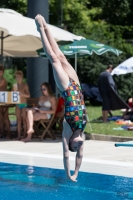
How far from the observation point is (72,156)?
10031 mm

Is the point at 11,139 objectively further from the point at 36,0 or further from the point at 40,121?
the point at 36,0

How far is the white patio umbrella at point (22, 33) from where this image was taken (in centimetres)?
1174

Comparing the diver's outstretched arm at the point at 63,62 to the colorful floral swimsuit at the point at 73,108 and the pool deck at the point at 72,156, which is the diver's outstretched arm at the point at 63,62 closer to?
the colorful floral swimsuit at the point at 73,108

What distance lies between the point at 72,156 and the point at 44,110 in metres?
2.68

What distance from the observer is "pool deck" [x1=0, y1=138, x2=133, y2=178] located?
8.70 meters

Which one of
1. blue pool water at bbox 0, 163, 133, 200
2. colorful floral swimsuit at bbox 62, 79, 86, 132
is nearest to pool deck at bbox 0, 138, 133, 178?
blue pool water at bbox 0, 163, 133, 200

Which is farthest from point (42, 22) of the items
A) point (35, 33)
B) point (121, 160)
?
point (35, 33)

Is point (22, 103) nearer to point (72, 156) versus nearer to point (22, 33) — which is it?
point (22, 33)

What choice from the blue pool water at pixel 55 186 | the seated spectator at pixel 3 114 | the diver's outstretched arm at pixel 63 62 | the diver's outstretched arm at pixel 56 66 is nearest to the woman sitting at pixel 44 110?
the seated spectator at pixel 3 114

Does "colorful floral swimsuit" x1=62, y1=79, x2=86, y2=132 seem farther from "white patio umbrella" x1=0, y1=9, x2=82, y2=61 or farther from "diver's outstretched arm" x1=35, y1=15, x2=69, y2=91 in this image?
"white patio umbrella" x1=0, y1=9, x2=82, y2=61

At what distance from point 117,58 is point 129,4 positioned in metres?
8.96

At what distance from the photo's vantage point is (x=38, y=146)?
460 inches

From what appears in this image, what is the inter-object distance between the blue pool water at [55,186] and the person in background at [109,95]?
314 inches

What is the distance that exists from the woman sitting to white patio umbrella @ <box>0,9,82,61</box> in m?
1.22
